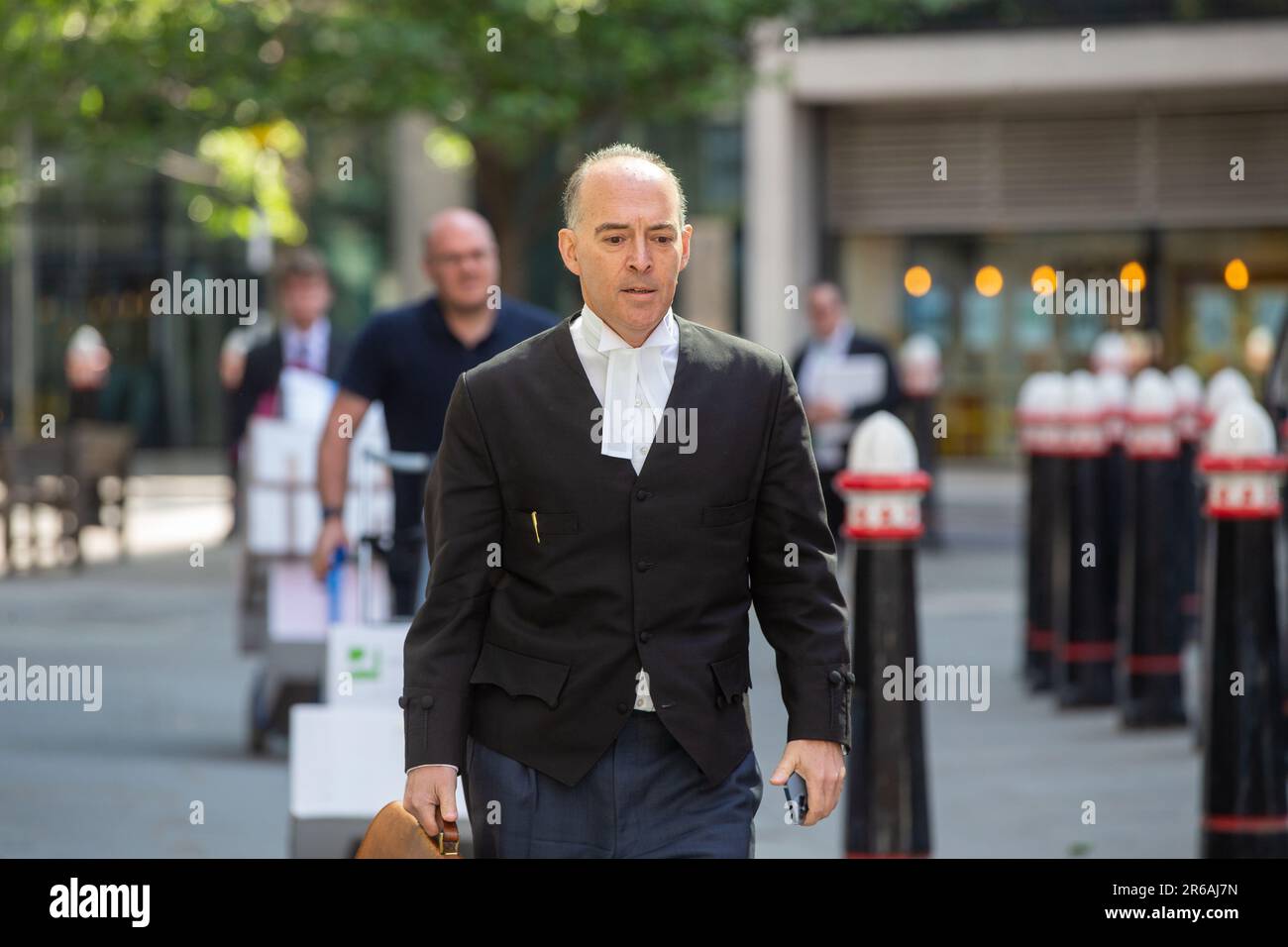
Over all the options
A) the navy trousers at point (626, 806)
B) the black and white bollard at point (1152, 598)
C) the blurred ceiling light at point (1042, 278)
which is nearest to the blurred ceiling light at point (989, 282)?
the blurred ceiling light at point (1042, 278)

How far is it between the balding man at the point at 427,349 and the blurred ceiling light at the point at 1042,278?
1973 cm

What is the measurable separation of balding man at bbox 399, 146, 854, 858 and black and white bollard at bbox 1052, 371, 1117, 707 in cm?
640

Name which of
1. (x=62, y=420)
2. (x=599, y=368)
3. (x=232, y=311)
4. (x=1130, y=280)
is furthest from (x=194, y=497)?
(x=599, y=368)

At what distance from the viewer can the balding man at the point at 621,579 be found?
3.62 meters

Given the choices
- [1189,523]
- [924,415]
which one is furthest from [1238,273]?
[1189,523]

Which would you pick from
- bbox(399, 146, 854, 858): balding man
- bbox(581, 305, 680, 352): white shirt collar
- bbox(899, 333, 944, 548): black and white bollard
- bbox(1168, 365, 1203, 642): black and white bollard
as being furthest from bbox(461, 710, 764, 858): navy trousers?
bbox(899, 333, 944, 548): black and white bollard

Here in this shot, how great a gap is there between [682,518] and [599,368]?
31cm

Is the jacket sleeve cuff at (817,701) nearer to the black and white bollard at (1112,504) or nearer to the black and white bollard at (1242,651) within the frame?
the black and white bollard at (1242,651)

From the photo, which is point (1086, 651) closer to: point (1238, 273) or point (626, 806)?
point (626, 806)

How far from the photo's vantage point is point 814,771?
3699 millimetres

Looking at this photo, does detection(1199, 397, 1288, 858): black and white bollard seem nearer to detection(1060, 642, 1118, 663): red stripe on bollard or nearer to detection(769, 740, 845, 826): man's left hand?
detection(769, 740, 845, 826): man's left hand

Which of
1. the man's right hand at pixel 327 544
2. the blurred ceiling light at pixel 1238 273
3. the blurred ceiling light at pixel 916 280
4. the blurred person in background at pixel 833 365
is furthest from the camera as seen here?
the blurred ceiling light at pixel 916 280
